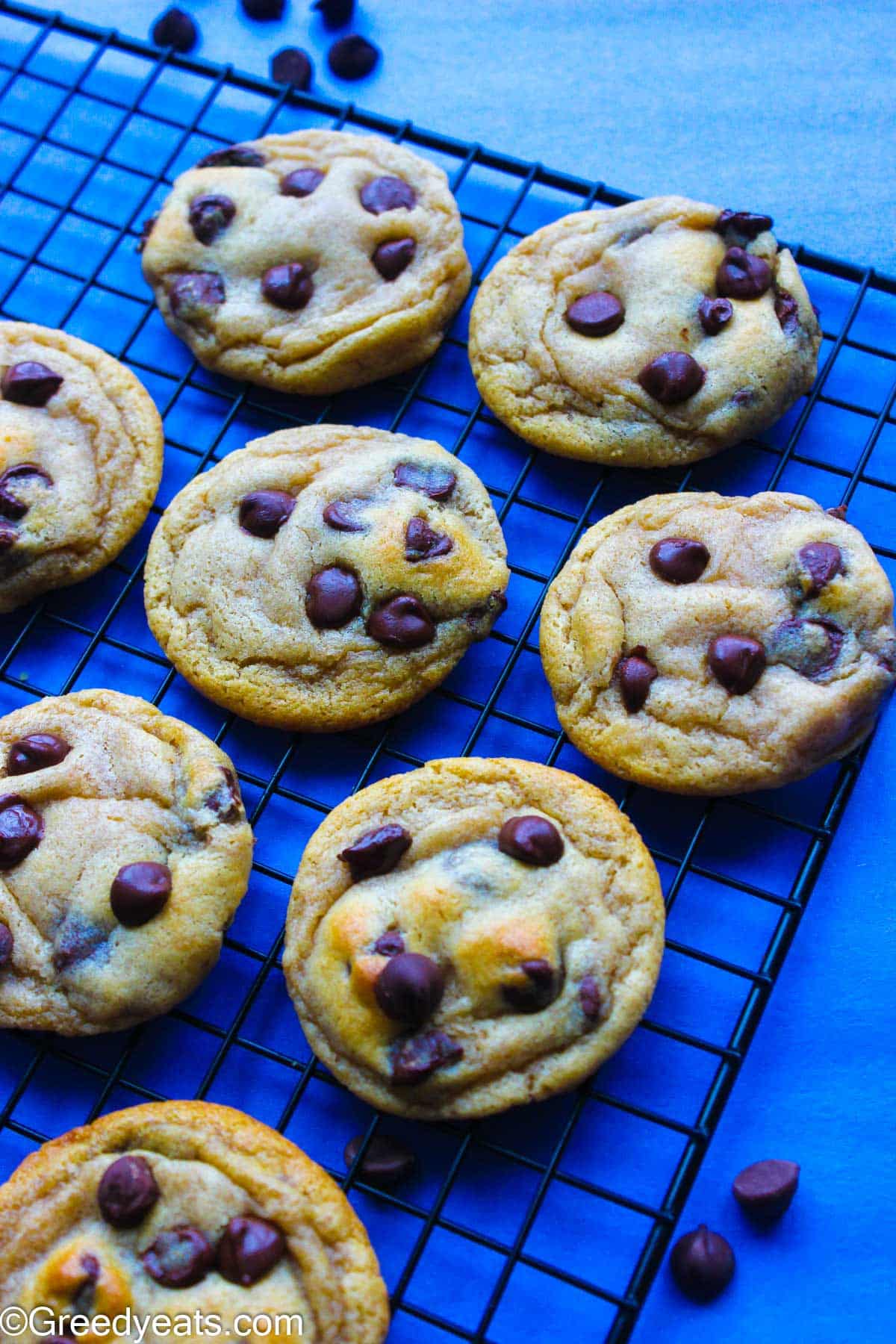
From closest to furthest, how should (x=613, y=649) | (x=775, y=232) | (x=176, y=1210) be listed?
(x=176, y=1210) → (x=613, y=649) → (x=775, y=232)

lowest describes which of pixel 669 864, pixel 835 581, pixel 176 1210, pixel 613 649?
pixel 176 1210

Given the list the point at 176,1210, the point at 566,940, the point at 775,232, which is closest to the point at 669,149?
the point at 775,232

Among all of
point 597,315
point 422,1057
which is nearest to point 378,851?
point 422,1057

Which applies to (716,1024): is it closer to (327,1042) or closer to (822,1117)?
(822,1117)

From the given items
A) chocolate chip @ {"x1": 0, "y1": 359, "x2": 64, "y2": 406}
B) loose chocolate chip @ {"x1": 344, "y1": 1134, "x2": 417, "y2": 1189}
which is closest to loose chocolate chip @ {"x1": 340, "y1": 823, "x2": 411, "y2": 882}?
loose chocolate chip @ {"x1": 344, "y1": 1134, "x2": 417, "y2": 1189}

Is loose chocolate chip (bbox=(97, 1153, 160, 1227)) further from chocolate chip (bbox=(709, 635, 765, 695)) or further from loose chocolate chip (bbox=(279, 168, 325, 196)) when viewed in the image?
loose chocolate chip (bbox=(279, 168, 325, 196))
